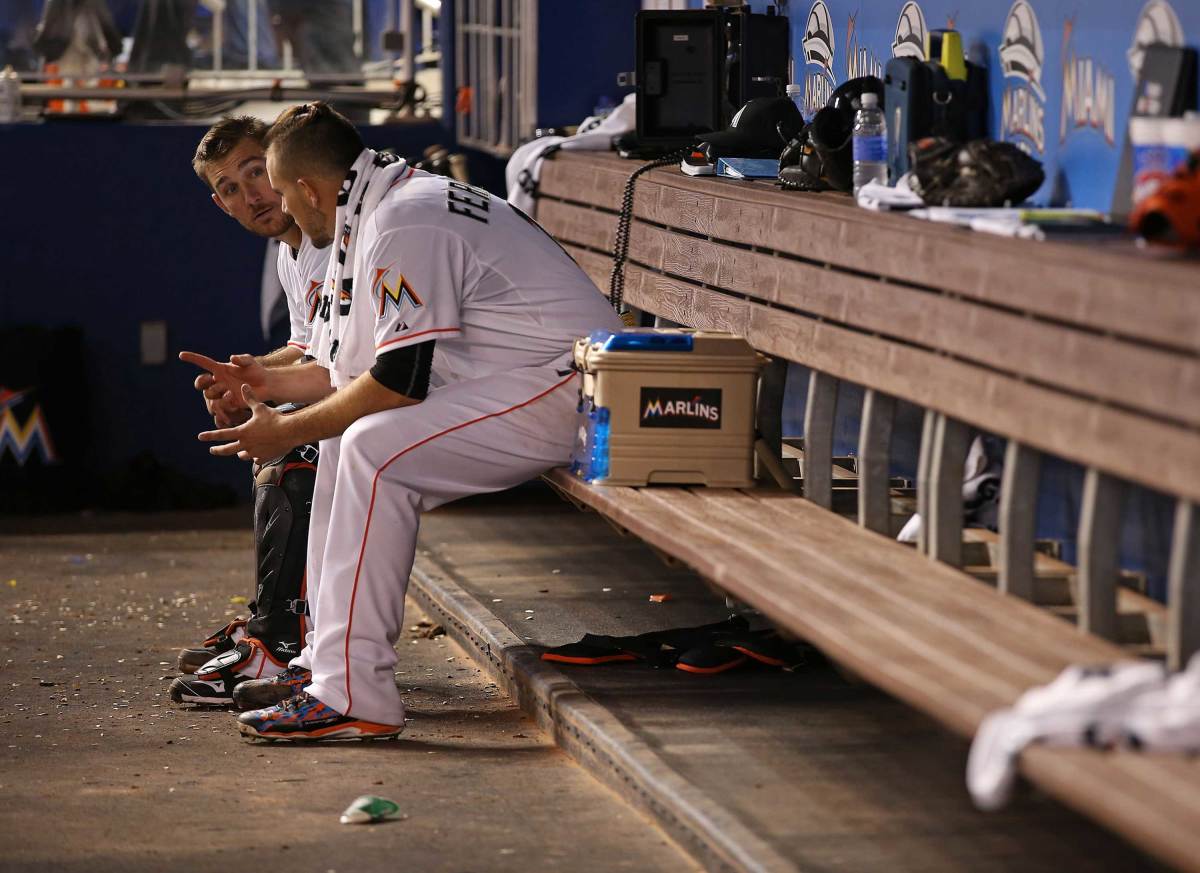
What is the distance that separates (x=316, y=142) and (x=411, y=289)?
1.71 ft

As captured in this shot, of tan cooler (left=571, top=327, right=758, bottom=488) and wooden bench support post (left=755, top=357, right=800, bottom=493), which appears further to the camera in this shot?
wooden bench support post (left=755, top=357, right=800, bottom=493)

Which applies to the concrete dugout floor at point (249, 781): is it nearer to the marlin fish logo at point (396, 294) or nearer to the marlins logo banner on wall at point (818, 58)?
the marlin fish logo at point (396, 294)

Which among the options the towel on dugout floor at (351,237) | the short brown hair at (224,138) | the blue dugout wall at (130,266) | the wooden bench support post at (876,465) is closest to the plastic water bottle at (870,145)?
the wooden bench support post at (876,465)

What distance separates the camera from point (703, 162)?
558 centimetres

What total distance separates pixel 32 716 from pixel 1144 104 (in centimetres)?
298

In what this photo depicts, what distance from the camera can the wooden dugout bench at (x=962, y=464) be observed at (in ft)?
9.30

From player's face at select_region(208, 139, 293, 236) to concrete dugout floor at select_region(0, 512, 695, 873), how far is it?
4.11ft

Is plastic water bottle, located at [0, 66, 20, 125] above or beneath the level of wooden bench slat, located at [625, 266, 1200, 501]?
above

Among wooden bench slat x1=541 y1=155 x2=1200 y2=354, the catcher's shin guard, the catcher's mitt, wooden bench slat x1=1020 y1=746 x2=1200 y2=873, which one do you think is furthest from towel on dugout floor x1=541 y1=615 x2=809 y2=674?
wooden bench slat x1=1020 y1=746 x2=1200 y2=873

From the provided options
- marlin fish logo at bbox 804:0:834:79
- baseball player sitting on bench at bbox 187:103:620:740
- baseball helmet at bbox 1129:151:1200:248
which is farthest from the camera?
marlin fish logo at bbox 804:0:834:79

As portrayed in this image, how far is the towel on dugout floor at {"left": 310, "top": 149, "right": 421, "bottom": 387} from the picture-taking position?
4.69m

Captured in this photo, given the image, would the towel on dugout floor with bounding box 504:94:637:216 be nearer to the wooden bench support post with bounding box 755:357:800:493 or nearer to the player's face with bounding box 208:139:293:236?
the player's face with bounding box 208:139:293:236

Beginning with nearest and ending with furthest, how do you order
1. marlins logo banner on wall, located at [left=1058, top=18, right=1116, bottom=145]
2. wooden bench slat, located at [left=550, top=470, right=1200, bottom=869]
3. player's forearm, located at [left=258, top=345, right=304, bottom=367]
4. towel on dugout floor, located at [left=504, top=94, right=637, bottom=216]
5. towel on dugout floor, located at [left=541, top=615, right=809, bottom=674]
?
wooden bench slat, located at [left=550, top=470, right=1200, bottom=869] < marlins logo banner on wall, located at [left=1058, top=18, right=1116, bottom=145] < towel on dugout floor, located at [left=541, top=615, right=809, bottom=674] < player's forearm, located at [left=258, top=345, right=304, bottom=367] < towel on dugout floor, located at [left=504, top=94, right=637, bottom=216]

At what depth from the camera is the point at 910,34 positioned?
5.11 meters
